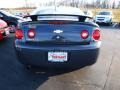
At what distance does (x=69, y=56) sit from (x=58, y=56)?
207 mm

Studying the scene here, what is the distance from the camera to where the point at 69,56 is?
5.13m

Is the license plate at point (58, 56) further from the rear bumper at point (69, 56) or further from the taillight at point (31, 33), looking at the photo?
the taillight at point (31, 33)

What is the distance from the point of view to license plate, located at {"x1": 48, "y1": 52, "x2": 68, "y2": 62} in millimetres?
5117

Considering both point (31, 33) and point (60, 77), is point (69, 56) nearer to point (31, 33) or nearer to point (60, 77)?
point (60, 77)

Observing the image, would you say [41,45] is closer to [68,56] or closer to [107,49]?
[68,56]

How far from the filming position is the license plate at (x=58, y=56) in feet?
16.8

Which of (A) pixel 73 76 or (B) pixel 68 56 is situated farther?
(A) pixel 73 76

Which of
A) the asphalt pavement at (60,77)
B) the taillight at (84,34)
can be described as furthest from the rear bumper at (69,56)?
the asphalt pavement at (60,77)

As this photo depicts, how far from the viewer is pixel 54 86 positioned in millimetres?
5027

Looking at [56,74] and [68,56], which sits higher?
[68,56]

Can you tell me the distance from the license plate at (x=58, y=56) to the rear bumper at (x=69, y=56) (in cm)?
6

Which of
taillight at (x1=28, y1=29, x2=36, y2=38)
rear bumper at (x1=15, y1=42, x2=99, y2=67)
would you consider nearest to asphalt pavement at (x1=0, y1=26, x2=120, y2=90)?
rear bumper at (x1=15, y1=42, x2=99, y2=67)

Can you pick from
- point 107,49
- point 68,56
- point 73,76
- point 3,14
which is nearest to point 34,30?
point 68,56

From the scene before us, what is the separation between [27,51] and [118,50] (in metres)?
4.05
